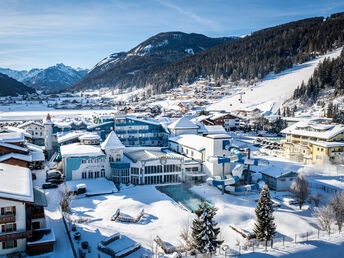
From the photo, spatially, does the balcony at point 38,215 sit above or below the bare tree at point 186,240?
above

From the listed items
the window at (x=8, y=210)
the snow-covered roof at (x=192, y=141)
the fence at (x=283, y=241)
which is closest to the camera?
the window at (x=8, y=210)

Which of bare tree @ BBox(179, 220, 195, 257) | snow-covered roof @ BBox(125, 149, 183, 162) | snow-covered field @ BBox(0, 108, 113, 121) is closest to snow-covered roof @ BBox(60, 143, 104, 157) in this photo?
snow-covered roof @ BBox(125, 149, 183, 162)

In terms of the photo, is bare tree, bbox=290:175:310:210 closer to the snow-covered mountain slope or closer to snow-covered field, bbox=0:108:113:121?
the snow-covered mountain slope

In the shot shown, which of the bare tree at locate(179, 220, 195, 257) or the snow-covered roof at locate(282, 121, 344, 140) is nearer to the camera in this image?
the bare tree at locate(179, 220, 195, 257)

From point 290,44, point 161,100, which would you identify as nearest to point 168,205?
point 161,100

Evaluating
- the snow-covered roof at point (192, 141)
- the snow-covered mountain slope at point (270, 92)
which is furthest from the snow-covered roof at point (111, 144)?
the snow-covered mountain slope at point (270, 92)

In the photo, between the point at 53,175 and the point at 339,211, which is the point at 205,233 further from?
the point at 53,175

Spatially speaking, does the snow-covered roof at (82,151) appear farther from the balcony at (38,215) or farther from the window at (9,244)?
the window at (9,244)
